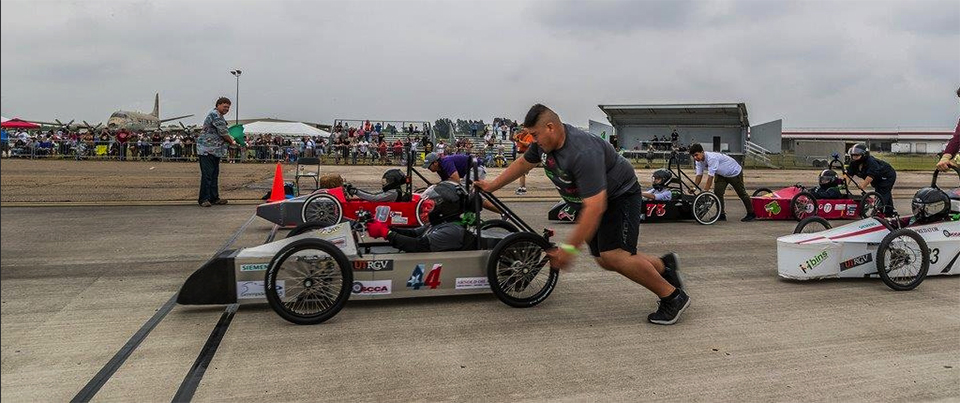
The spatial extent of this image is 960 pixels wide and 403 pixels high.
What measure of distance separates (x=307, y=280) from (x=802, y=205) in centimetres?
975

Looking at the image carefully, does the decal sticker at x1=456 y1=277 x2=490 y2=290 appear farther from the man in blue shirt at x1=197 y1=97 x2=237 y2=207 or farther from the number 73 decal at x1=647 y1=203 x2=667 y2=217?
the man in blue shirt at x1=197 y1=97 x2=237 y2=207

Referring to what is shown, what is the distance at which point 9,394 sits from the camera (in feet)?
11.5

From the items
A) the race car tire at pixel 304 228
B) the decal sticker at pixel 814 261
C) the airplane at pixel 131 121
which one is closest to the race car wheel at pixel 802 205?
the decal sticker at pixel 814 261

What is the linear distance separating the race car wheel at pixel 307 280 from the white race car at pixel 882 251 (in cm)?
424

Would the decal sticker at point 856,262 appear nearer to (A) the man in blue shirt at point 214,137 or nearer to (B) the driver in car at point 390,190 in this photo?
(B) the driver in car at point 390,190

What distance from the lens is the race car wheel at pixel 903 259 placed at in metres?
6.05

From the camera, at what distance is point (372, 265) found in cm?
Answer: 522

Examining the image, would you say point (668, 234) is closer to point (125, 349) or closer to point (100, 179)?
point (125, 349)

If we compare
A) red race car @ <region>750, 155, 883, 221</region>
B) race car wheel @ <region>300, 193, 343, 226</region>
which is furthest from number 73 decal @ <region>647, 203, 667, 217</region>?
race car wheel @ <region>300, 193, 343, 226</region>

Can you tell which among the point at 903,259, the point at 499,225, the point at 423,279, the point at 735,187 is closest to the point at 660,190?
the point at 735,187

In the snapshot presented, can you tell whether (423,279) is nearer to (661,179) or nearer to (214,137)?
(661,179)

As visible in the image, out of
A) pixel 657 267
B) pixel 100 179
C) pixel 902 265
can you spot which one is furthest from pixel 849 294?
pixel 100 179

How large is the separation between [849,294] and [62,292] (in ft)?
22.6

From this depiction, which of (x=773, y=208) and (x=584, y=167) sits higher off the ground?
(x=584, y=167)
